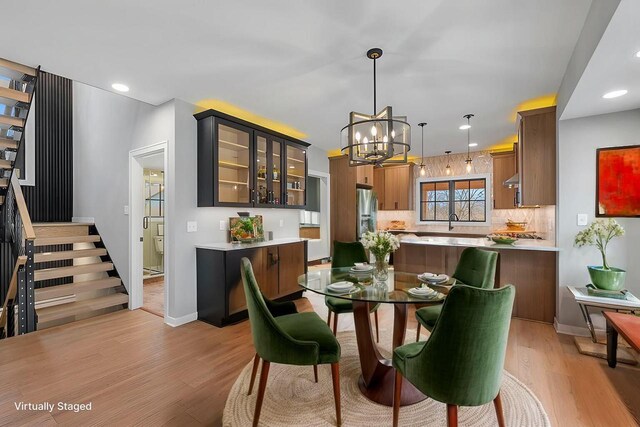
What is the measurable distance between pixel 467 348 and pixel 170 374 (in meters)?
2.21

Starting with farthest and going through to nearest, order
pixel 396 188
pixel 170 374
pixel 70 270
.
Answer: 1. pixel 396 188
2. pixel 70 270
3. pixel 170 374

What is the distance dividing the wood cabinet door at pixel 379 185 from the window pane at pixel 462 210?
1637 mm

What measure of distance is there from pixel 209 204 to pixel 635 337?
388 cm

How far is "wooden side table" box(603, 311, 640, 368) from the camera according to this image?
2.13 metres

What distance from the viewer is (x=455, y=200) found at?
6.70 meters

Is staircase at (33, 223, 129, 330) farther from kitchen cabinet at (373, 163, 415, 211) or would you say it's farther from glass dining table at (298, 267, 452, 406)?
kitchen cabinet at (373, 163, 415, 211)

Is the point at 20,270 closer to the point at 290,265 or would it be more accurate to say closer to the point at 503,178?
the point at 290,265

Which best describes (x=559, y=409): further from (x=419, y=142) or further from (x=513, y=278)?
(x=419, y=142)

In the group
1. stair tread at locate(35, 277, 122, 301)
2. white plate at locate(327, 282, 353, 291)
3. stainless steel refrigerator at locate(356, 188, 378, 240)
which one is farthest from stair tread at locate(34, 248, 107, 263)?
stainless steel refrigerator at locate(356, 188, 378, 240)

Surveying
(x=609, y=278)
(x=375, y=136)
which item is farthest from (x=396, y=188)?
(x=375, y=136)

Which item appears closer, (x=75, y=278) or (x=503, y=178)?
(x=75, y=278)

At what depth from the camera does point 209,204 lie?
11.4 feet

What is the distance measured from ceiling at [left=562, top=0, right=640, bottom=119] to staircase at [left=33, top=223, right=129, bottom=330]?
5295 millimetres

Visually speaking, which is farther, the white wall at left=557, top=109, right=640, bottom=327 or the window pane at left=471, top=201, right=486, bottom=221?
the window pane at left=471, top=201, right=486, bottom=221
